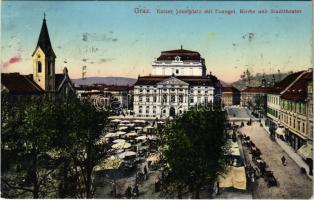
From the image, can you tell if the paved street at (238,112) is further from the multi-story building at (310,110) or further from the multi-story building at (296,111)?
the multi-story building at (310,110)

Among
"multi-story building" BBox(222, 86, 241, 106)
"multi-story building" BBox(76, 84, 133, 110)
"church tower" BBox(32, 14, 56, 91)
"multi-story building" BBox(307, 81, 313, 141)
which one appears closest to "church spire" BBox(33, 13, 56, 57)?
"church tower" BBox(32, 14, 56, 91)

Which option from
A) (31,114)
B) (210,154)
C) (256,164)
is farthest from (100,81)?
(256,164)

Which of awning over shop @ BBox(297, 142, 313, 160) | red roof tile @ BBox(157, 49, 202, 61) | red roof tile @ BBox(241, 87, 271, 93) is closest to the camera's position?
awning over shop @ BBox(297, 142, 313, 160)

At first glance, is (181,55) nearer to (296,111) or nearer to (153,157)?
(153,157)

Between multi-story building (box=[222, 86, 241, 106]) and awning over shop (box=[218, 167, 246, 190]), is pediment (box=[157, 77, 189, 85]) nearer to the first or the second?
multi-story building (box=[222, 86, 241, 106])

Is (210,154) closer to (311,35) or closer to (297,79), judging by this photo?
(297,79)
